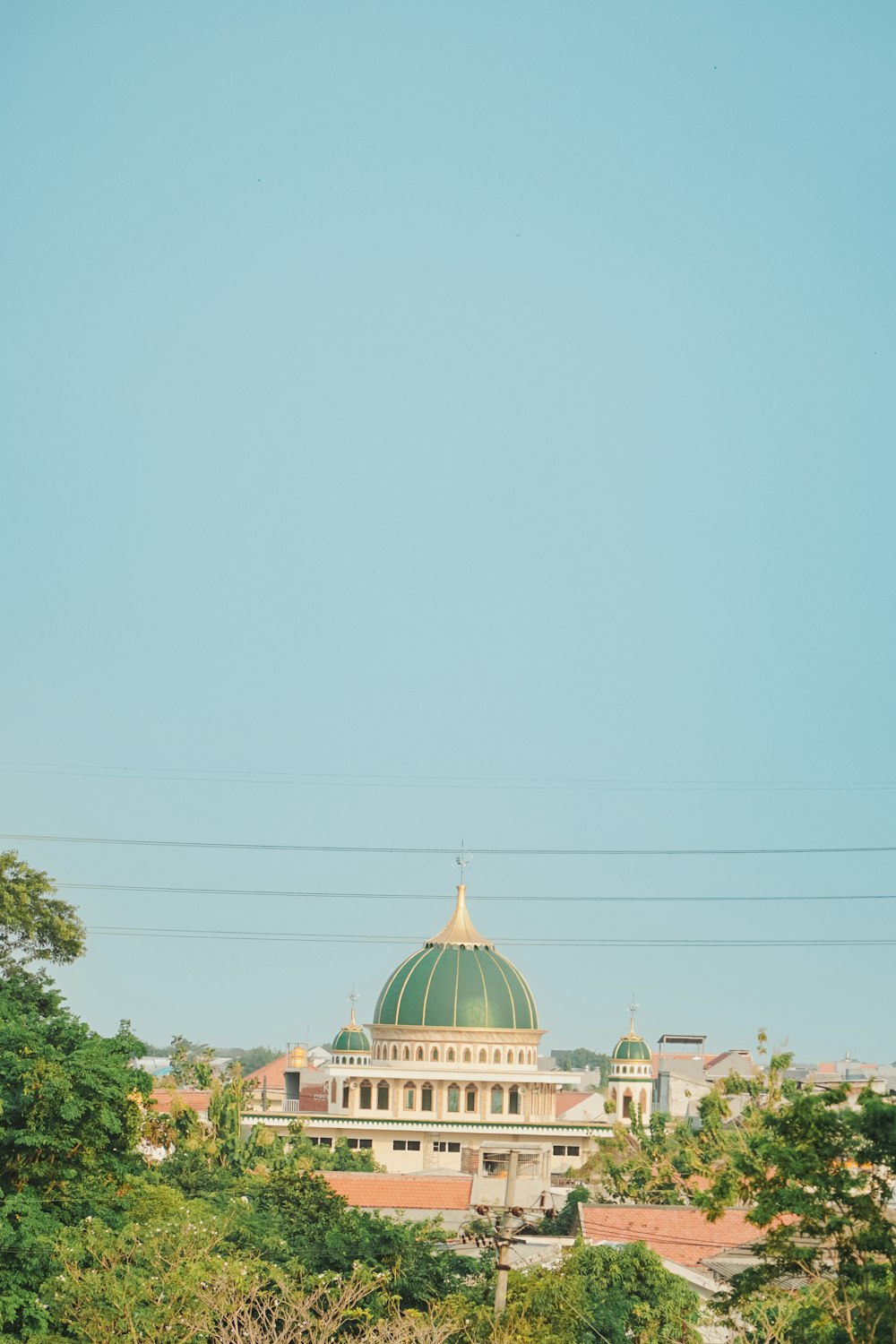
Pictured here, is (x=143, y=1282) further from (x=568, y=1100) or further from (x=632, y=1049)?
(x=568, y=1100)

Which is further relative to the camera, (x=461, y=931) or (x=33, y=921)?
(x=461, y=931)

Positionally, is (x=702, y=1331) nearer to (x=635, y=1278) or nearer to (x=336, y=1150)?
(x=635, y=1278)

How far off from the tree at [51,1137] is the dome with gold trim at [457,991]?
4141 cm

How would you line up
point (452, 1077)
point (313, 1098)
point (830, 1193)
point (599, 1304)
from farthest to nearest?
point (313, 1098) < point (452, 1077) < point (599, 1304) < point (830, 1193)

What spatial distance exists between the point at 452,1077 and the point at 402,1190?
15.7 m

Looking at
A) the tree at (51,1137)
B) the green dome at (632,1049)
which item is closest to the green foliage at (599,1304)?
the tree at (51,1137)

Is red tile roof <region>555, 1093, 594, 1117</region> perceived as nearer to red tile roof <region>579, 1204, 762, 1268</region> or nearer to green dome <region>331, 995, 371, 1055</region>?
Answer: green dome <region>331, 995, 371, 1055</region>

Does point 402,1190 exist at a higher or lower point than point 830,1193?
higher

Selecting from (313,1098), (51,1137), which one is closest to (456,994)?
(313,1098)

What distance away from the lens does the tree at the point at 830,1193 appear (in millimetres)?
16578

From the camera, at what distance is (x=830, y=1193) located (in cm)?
1683

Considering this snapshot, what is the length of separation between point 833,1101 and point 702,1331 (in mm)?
13094

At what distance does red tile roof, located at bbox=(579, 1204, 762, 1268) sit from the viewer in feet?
112

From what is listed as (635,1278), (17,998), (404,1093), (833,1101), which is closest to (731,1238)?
(635,1278)
